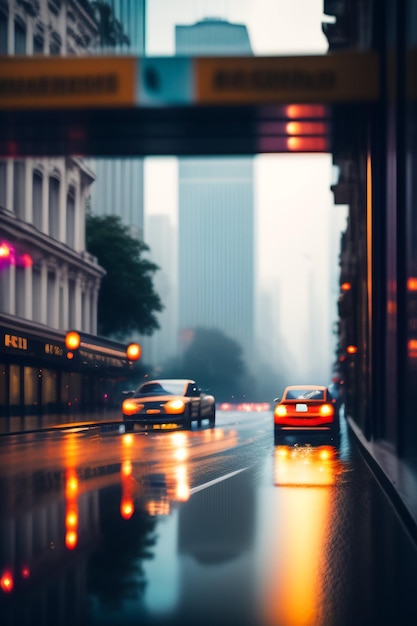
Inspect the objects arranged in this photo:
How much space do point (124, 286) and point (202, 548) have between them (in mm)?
64093

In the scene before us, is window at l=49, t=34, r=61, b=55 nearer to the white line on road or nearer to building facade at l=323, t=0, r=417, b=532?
building facade at l=323, t=0, r=417, b=532

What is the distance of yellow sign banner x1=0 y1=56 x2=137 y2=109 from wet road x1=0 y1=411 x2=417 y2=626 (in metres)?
6.07

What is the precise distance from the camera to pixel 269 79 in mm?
16609

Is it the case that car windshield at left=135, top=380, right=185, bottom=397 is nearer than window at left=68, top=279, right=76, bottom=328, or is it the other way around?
car windshield at left=135, top=380, right=185, bottom=397

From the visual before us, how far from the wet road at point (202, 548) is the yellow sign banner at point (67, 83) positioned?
6068 mm

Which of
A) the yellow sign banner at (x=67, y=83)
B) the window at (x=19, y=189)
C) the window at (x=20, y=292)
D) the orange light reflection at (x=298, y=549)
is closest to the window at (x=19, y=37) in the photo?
the window at (x=19, y=189)

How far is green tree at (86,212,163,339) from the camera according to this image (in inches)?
2844

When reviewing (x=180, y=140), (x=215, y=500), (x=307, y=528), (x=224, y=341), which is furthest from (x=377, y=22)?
(x=224, y=341)

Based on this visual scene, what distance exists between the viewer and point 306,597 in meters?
6.45

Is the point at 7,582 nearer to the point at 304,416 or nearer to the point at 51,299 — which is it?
the point at 304,416

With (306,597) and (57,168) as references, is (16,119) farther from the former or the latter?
(57,168)

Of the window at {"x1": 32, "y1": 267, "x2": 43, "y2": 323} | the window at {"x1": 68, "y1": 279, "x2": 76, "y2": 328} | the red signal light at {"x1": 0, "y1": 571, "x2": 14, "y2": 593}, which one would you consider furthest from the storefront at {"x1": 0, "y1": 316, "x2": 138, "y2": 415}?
the red signal light at {"x1": 0, "y1": 571, "x2": 14, "y2": 593}

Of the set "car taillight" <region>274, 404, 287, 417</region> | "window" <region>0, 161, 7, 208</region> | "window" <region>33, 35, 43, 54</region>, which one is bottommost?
"car taillight" <region>274, 404, 287, 417</region>

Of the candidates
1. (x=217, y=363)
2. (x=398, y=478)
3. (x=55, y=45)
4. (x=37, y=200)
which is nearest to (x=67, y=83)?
(x=398, y=478)
